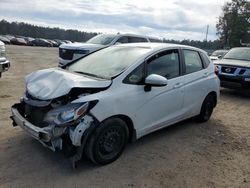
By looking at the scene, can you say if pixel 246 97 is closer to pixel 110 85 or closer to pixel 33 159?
pixel 110 85

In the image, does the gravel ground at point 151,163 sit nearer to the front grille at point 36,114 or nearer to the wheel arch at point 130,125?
the wheel arch at point 130,125

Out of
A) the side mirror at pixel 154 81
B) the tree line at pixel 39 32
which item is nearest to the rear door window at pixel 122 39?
the side mirror at pixel 154 81

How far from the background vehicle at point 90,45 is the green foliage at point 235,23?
133 ft

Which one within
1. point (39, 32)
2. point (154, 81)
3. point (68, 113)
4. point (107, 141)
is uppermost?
point (39, 32)

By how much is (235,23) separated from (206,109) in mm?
47641

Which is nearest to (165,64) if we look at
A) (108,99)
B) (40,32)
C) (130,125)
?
(130,125)

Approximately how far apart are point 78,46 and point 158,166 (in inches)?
327

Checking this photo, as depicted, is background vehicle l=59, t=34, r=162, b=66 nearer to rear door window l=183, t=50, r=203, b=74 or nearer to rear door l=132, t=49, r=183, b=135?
rear door window l=183, t=50, r=203, b=74

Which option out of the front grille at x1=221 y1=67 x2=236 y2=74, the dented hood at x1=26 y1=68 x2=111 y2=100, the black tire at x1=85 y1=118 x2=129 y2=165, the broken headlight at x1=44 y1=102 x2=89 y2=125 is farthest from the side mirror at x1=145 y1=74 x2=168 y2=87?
the front grille at x1=221 y1=67 x2=236 y2=74

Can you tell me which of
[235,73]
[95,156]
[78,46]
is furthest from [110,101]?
[78,46]

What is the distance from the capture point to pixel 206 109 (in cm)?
630

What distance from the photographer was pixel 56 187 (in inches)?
141

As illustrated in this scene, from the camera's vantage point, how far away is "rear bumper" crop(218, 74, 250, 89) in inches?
371

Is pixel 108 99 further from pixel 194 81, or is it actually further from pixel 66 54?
pixel 66 54
